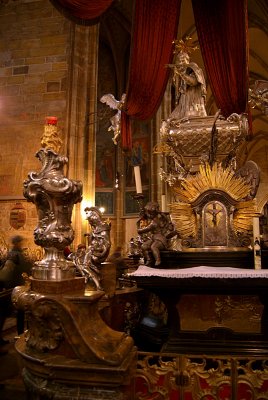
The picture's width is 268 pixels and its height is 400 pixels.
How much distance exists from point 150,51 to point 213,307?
9.52 ft

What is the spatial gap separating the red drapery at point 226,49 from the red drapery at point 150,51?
36cm

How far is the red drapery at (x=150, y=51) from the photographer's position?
4117 mm

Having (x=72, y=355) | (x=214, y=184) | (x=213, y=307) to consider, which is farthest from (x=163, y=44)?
(x=72, y=355)

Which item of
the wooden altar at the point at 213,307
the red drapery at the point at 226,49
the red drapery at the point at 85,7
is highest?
the red drapery at the point at 85,7

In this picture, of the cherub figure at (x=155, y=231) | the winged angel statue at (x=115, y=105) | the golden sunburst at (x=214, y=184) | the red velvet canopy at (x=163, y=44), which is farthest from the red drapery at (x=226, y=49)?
the cherub figure at (x=155, y=231)

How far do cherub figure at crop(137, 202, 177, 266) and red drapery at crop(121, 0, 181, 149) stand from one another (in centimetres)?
99

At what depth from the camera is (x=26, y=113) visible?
26.7 feet

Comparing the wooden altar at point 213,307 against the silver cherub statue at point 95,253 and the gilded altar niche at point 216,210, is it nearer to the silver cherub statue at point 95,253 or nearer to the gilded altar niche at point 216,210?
the gilded altar niche at point 216,210

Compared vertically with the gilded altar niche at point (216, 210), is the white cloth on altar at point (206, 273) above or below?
below

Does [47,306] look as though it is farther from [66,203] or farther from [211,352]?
[211,352]

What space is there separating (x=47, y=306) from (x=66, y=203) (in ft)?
2.02

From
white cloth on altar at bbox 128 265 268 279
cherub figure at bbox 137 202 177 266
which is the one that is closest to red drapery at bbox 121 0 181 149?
cherub figure at bbox 137 202 177 266

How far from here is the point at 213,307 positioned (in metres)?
2.92

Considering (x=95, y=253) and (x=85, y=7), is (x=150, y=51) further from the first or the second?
(x=95, y=253)
